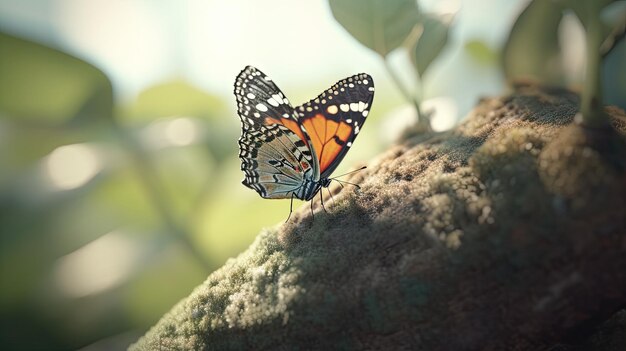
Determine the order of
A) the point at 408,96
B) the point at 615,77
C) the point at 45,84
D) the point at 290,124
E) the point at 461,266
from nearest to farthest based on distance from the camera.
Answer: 1. the point at 461,266
2. the point at 290,124
3. the point at 408,96
4. the point at 615,77
5. the point at 45,84

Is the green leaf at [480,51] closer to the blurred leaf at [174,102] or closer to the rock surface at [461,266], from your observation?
the blurred leaf at [174,102]

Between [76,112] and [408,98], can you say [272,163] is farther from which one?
[76,112]

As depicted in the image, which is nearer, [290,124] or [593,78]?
[593,78]

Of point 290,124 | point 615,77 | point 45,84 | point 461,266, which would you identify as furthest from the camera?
point 45,84

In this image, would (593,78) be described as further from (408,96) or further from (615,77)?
(615,77)

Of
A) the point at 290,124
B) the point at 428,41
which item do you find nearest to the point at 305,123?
the point at 290,124

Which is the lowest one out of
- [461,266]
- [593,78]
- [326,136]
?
[461,266]

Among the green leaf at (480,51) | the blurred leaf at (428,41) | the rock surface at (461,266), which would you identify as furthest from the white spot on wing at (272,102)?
the green leaf at (480,51)
